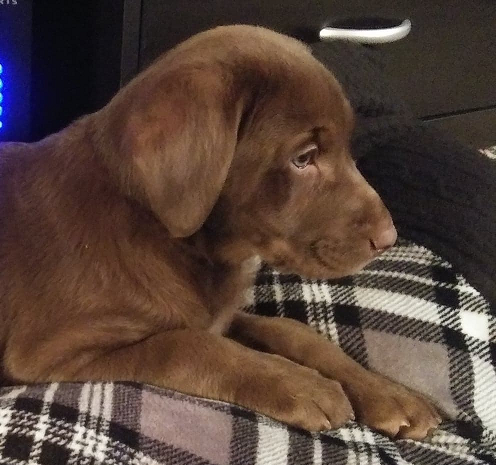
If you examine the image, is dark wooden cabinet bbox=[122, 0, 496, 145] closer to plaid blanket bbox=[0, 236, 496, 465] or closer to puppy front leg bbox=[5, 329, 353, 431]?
plaid blanket bbox=[0, 236, 496, 465]

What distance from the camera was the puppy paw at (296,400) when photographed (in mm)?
1159

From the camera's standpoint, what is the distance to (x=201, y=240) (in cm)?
123

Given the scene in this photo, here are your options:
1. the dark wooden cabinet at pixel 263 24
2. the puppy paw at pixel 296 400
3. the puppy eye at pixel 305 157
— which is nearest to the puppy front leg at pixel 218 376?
the puppy paw at pixel 296 400

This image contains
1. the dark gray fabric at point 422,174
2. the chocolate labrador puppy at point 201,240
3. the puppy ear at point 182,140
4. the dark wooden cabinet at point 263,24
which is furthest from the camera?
the dark wooden cabinet at point 263,24

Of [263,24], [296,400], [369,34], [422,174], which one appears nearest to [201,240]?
[296,400]

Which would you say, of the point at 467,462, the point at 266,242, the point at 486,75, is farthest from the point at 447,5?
the point at 467,462

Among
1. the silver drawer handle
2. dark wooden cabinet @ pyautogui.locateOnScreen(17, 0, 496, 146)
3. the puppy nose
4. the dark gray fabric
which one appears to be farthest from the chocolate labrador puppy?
the silver drawer handle

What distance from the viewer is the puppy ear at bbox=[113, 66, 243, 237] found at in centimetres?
104

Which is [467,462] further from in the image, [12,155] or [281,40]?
A: [12,155]

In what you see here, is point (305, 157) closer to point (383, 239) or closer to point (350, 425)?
point (383, 239)

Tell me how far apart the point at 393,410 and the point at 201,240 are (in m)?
0.40

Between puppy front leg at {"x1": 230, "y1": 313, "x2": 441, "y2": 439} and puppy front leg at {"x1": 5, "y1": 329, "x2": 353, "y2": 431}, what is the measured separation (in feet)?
0.21

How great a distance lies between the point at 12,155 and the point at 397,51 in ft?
3.83

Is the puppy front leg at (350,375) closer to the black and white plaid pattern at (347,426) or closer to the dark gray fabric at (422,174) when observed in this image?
the black and white plaid pattern at (347,426)
